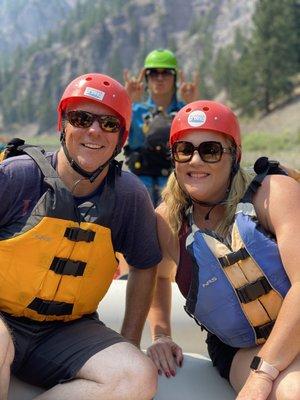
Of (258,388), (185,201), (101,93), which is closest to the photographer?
(258,388)

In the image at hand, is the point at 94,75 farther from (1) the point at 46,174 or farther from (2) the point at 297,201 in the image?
(2) the point at 297,201

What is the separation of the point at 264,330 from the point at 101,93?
4.05ft

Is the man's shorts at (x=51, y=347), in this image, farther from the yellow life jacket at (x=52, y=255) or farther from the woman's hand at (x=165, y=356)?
the woman's hand at (x=165, y=356)

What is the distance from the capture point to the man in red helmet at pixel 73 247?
7.64 feet

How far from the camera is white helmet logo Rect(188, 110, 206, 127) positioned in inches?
94.6

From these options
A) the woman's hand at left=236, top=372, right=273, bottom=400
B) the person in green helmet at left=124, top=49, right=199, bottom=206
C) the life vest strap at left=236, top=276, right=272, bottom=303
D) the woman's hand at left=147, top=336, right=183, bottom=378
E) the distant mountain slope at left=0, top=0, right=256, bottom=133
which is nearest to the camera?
the woman's hand at left=236, top=372, right=273, bottom=400

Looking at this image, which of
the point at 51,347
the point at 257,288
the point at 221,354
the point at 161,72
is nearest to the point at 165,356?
the point at 221,354

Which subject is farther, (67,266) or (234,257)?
(67,266)

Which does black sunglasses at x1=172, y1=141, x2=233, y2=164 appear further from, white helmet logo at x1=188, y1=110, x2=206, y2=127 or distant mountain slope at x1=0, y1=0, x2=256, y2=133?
distant mountain slope at x1=0, y1=0, x2=256, y2=133

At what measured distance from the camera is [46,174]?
96.3 inches

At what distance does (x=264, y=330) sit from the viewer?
90.4 inches

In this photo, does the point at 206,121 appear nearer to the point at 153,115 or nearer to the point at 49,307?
the point at 49,307

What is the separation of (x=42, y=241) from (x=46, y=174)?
0.98 ft

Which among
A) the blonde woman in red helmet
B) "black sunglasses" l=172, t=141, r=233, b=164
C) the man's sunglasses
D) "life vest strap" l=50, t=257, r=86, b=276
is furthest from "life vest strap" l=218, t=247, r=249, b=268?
the man's sunglasses
